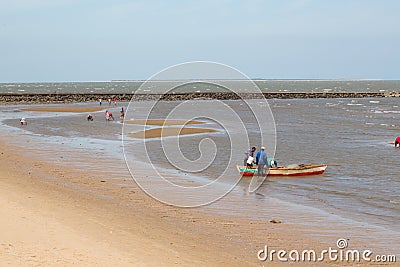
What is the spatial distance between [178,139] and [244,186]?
54.3ft

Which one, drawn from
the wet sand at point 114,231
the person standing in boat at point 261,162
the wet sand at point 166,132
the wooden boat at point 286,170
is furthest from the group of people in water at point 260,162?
the wet sand at point 166,132

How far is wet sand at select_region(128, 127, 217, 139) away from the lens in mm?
37219

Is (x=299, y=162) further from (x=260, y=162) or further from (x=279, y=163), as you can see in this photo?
(x=260, y=162)

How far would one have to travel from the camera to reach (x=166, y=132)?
39.8 m

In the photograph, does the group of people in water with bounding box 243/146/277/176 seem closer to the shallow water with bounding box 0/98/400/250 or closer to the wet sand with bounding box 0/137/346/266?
the shallow water with bounding box 0/98/400/250

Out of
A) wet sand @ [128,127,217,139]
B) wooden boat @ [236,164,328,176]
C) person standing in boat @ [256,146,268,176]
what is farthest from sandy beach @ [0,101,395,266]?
wet sand @ [128,127,217,139]

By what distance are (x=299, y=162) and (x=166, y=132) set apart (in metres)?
15.5

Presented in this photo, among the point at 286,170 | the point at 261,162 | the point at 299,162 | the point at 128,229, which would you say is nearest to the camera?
the point at 128,229

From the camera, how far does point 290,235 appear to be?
40.3ft

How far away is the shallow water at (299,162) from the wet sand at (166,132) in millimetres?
1589

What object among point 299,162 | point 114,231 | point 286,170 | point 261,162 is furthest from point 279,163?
point 114,231

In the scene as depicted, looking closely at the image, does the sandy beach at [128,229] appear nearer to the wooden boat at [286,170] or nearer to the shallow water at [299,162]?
the shallow water at [299,162]

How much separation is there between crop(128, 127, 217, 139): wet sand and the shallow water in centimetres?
159

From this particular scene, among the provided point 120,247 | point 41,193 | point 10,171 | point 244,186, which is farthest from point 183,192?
point 120,247
